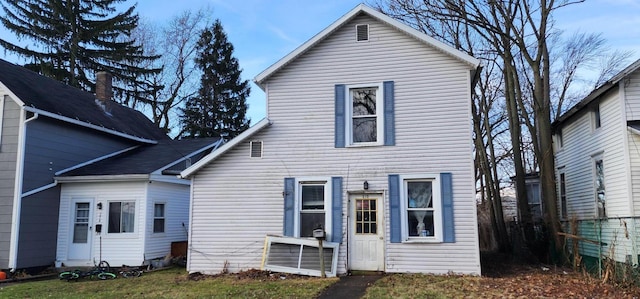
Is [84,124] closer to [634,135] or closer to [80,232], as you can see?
[80,232]

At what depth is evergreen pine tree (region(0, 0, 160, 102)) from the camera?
84.8 feet

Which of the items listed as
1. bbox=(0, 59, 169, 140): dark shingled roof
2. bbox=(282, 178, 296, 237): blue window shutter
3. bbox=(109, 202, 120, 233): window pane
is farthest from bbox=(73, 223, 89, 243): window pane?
bbox=(282, 178, 296, 237): blue window shutter

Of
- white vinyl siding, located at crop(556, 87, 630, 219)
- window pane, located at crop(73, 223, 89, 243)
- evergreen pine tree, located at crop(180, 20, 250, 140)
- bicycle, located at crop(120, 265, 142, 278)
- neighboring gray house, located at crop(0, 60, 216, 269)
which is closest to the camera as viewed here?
white vinyl siding, located at crop(556, 87, 630, 219)

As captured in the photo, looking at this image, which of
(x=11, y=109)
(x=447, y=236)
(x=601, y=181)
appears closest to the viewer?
(x=447, y=236)

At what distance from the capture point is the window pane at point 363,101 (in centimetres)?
1161

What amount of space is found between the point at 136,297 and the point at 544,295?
7.55m

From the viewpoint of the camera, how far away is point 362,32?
11.8 m

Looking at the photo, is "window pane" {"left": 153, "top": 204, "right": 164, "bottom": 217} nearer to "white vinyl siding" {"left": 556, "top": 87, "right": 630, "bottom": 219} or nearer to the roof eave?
the roof eave

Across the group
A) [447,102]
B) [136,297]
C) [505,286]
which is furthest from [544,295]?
[136,297]

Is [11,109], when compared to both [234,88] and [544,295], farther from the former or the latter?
[234,88]

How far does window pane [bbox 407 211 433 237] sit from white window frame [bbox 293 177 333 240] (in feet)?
6.09

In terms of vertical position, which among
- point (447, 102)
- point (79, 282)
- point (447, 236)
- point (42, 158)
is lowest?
point (79, 282)

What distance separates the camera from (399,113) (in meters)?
11.2

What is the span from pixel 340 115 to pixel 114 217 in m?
7.71
